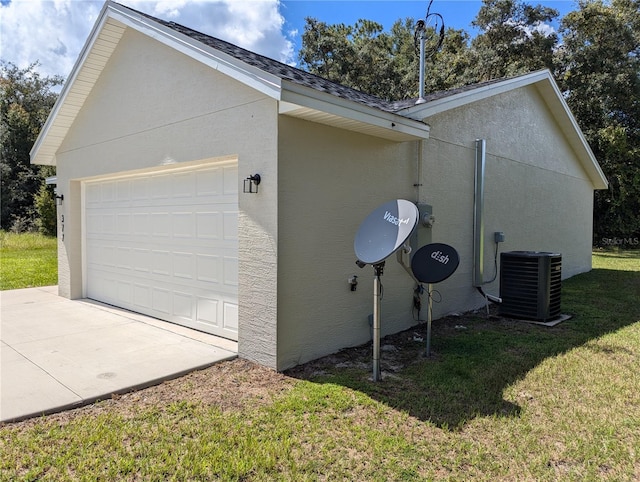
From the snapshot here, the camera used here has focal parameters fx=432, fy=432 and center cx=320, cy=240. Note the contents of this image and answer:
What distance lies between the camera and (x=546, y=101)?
10.1 meters

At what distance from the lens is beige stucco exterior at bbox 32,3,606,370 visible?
4609 millimetres

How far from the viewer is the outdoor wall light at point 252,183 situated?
4.66 metres

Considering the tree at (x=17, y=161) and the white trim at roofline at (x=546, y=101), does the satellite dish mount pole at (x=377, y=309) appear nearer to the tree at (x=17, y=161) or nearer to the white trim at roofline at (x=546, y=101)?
the white trim at roofline at (x=546, y=101)

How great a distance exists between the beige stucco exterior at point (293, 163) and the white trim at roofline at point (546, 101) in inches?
4.9

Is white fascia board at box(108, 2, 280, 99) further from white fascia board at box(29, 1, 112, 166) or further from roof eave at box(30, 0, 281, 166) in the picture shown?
white fascia board at box(29, 1, 112, 166)

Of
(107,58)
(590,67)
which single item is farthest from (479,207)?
(590,67)

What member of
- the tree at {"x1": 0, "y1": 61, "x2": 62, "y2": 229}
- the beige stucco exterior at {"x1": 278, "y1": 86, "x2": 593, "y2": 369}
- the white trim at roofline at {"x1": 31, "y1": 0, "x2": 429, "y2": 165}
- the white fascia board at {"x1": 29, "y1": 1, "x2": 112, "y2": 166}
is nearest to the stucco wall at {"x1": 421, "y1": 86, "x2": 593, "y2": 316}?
the beige stucco exterior at {"x1": 278, "y1": 86, "x2": 593, "y2": 369}

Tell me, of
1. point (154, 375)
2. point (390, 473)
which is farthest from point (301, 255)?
point (390, 473)

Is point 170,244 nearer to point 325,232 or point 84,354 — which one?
point 84,354

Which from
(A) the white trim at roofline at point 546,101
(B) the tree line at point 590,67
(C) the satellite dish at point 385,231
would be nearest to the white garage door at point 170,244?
(C) the satellite dish at point 385,231

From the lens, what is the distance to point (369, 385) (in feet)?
13.7

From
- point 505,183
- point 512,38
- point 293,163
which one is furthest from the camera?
point 512,38

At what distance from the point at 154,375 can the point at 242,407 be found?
1.18 metres

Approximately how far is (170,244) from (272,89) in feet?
10.8
